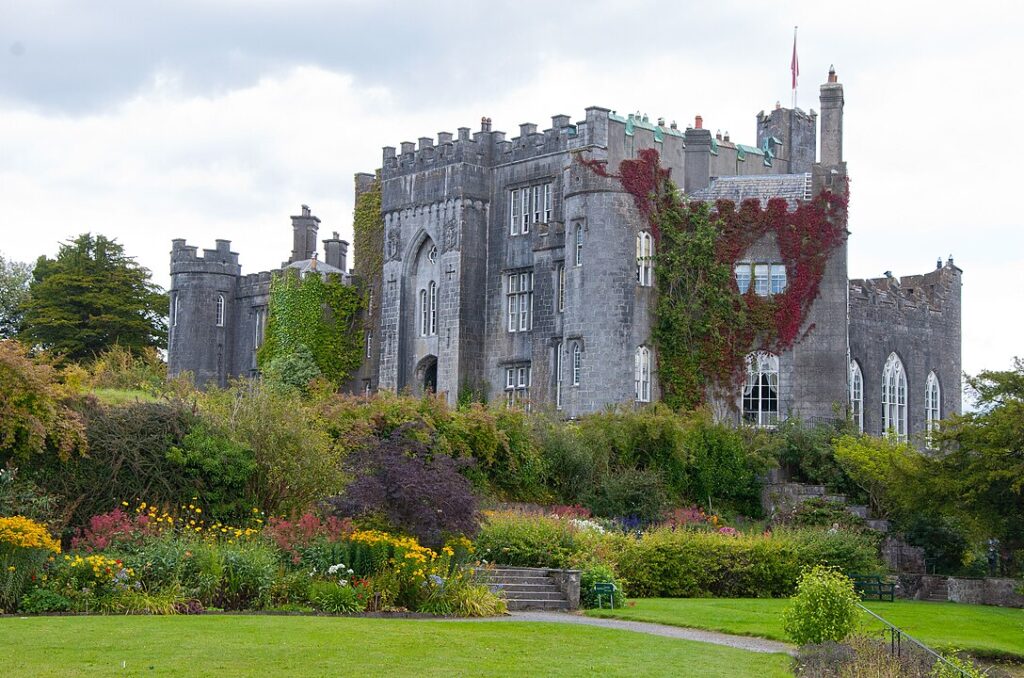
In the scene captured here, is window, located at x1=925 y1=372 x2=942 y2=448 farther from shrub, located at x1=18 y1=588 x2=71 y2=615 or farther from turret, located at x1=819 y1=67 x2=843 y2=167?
shrub, located at x1=18 y1=588 x2=71 y2=615

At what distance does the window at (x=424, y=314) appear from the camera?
4941cm

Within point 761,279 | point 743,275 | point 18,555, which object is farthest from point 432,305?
point 18,555

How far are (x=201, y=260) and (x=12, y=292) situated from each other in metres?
17.2

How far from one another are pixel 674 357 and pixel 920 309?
11.1 m

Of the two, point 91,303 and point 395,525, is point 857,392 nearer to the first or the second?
point 395,525

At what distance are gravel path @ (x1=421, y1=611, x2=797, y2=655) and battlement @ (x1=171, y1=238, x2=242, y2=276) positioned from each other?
36.1m

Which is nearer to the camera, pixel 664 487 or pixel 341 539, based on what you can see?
pixel 341 539

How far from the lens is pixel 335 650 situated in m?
17.4

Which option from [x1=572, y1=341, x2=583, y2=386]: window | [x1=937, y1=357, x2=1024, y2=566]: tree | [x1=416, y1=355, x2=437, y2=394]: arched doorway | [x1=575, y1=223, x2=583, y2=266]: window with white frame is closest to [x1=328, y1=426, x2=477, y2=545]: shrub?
[x1=937, y1=357, x2=1024, y2=566]: tree

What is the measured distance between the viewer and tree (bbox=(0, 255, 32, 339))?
68.6 meters

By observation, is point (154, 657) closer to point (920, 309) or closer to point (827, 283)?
point (827, 283)

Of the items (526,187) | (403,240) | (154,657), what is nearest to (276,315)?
(403,240)

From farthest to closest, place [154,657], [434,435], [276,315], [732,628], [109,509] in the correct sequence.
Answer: [276,315], [434,435], [109,509], [732,628], [154,657]

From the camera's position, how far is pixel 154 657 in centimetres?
1642
